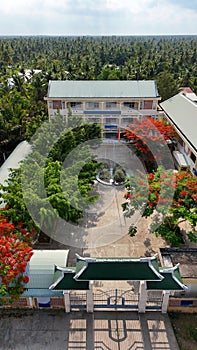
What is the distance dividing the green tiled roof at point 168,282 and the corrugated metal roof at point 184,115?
43.6ft

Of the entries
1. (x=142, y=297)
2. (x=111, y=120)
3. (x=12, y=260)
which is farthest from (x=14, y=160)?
(x=142, y=297)

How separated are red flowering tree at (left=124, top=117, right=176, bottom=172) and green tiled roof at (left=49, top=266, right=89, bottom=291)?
15823 mm

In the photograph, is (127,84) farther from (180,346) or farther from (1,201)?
(180,346)

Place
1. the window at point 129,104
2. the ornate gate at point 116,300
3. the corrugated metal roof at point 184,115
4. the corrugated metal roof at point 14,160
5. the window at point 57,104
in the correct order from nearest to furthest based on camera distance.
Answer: the ornate gate at point 116,300 < the corrugated metal roof at point 14,160 < the corrugated metal roof at point 184,115 < the window at point 57,104 < the window at point 129,104

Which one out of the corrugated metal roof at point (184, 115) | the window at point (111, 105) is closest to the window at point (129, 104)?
the window at point (111, 105)

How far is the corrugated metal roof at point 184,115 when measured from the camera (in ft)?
83.9

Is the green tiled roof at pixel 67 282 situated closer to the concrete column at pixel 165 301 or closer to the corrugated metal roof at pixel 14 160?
the concrete column at pixel 165 301

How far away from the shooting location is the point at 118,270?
42.3 ft

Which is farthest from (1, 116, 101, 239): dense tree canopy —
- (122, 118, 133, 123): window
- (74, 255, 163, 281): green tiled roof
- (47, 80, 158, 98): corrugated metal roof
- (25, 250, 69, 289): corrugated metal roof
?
(122, 118, 133, 123): window

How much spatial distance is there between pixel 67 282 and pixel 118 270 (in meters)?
2.56

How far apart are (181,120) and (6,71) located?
140 ft

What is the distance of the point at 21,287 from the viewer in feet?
43.3

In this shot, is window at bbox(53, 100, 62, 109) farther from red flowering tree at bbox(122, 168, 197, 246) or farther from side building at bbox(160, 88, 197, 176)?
red flowering tree at bbox(122, 168, 197, 246)

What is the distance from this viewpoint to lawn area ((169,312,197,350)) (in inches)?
510
